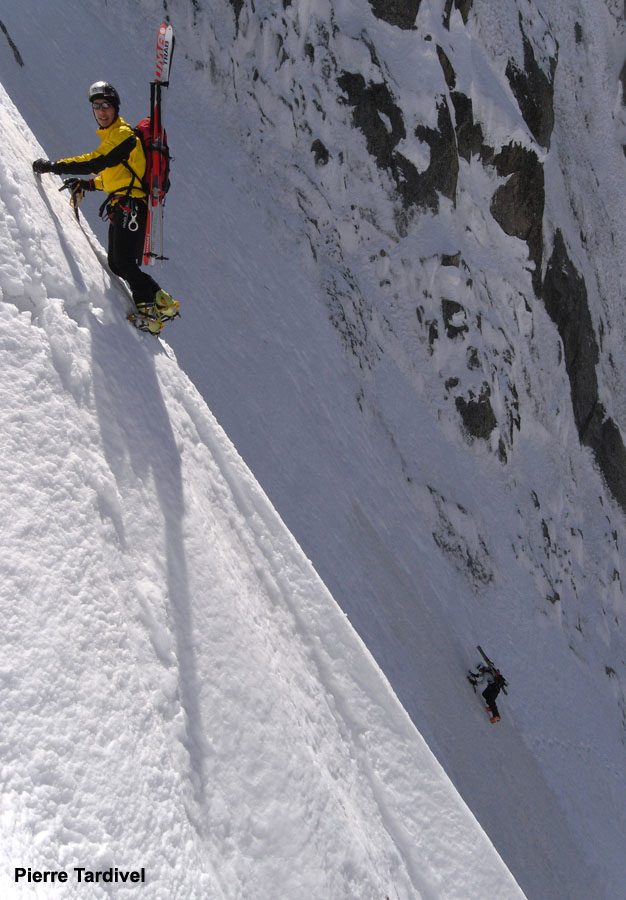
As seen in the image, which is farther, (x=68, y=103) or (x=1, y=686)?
(x=68, y=103)

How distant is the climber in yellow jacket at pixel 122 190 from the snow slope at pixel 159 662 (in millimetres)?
230

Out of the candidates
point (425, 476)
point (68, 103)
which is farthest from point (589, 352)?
point (68, 103)

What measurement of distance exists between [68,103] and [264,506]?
7.57 meters

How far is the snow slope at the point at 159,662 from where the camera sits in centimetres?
275

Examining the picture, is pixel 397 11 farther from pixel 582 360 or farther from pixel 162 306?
pixel 162 306

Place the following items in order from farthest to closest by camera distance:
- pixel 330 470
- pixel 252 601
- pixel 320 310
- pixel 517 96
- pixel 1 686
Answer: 1. pixel 517 96
2. pixel 320 310
3. pixel 330 470
4. pixel 252 601
5. pixel 1 686

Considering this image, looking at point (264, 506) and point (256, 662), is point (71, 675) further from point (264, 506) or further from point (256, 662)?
point (264, 506)

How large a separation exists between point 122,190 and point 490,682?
911cm

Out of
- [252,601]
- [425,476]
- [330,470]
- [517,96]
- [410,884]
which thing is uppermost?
[517,96]

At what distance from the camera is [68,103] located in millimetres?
9570

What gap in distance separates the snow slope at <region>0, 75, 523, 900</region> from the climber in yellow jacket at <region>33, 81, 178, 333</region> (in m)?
0.23

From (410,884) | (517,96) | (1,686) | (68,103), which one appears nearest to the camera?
(1,686)

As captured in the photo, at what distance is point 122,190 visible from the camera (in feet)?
18.1

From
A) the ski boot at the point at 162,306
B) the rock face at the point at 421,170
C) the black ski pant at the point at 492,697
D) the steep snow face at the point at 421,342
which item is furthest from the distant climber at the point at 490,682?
the ski boot at the point at 162,306
